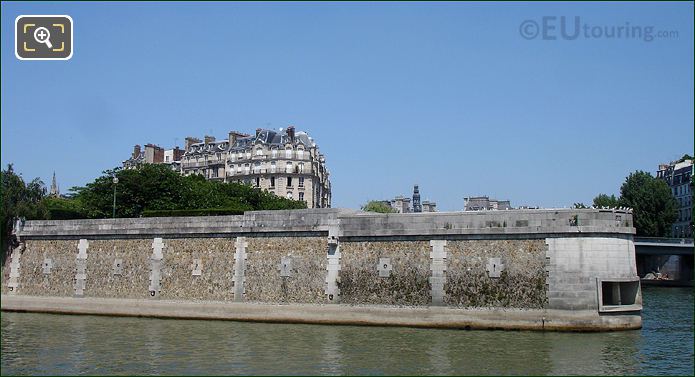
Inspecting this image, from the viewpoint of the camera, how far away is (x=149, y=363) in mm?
19250

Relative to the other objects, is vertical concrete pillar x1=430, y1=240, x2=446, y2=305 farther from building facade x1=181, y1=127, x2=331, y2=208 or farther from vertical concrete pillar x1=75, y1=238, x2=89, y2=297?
building facade x1=181, y1=127, x2=331, y2=208

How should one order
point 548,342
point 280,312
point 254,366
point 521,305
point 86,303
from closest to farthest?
point 254,366, point 548,342, point 521,305, point 280,312, point 86,303

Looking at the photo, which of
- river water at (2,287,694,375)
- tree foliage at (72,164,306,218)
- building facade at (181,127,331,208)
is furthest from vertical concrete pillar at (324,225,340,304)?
building facade at (181,127,331,208)

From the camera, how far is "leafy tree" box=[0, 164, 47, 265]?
117 feet

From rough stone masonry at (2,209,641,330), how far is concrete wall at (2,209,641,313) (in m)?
0.05

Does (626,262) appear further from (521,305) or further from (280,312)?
(280,312)

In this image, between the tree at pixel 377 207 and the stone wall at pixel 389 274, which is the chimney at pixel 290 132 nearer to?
the tree at pixel 377 207

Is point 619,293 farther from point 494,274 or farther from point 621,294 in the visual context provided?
point 494,274

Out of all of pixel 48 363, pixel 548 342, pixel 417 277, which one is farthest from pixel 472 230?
pixel 48 363

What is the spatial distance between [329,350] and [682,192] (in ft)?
261

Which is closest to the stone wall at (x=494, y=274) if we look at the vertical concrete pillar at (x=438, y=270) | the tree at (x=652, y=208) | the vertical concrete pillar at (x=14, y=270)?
the vertical concrete pillar at (x=438, y=270)

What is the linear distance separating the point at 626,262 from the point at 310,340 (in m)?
12.0

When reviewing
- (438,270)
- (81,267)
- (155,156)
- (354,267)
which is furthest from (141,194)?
(155,156)

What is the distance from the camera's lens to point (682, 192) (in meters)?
87.7
